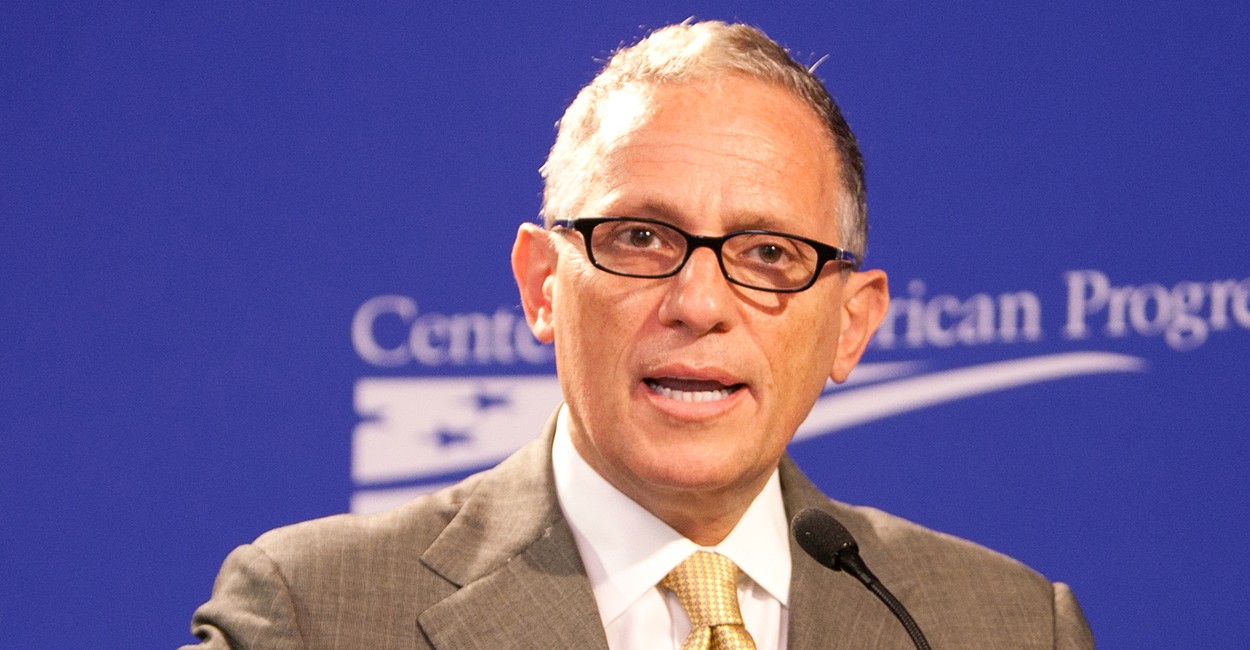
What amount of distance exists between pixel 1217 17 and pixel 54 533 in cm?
271

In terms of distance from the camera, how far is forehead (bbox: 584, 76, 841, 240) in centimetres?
216

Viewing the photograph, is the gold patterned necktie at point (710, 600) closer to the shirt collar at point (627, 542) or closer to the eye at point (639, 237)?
the shirt collar at point (627, 542)

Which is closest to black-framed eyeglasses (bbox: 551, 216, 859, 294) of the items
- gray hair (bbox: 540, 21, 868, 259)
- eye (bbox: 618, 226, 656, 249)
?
eye (bbox: 618, 226, 656, 249)

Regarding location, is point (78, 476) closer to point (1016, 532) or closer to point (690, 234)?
point (690, 234)

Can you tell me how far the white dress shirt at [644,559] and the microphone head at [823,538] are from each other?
25 centimetres

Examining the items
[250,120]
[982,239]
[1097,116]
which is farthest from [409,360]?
[1097,116]

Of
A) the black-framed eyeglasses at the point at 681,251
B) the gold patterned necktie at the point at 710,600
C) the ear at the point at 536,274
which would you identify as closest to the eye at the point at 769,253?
the black-framed eyeglasses at the point at 681,251

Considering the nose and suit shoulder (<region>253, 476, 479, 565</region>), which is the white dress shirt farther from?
the nose

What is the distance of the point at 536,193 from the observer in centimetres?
339

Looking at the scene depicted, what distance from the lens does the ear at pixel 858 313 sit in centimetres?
242

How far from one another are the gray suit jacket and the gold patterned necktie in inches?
4.9

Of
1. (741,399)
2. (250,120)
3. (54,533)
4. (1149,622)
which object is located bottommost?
(1149,622)

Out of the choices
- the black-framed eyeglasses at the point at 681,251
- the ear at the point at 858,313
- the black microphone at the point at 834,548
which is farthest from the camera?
the ear at the point at 858,313

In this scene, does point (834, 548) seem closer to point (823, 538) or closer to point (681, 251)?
point (823, 538)
